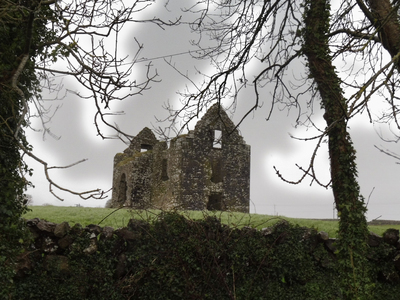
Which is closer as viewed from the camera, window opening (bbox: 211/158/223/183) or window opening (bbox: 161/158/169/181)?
window opening (bbox: 211/158/223/183)

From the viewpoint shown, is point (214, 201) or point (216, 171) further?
point (214, 201)

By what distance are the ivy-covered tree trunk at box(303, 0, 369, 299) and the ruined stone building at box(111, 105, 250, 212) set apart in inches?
311

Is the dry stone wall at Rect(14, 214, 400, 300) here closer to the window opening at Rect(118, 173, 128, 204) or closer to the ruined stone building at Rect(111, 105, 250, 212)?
the ruined stone building at Rect(111, 105, 250, 212)

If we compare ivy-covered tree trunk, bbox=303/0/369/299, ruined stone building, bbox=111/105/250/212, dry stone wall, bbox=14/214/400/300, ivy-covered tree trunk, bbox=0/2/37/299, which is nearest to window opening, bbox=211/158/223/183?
ruined stone building, bbox=111/105/250/212

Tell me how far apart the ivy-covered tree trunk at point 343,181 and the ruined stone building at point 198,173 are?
791cm

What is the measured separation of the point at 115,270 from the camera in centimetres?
835

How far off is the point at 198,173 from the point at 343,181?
10126 millimetres

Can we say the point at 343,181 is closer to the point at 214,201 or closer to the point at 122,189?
the point at 214,201

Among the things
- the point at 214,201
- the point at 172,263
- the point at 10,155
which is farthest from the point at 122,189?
the point at 10,155

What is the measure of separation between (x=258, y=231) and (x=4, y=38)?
6.45 metres

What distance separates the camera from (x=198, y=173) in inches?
685

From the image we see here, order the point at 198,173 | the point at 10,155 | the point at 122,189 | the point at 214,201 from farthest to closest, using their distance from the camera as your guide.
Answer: the point at 122,189
the point at 214,201
the point at 198,173
the point at 10,155

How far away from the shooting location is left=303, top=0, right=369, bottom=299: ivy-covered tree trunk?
295 inches

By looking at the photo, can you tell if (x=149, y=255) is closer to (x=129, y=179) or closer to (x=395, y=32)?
(x=395, y=32)
